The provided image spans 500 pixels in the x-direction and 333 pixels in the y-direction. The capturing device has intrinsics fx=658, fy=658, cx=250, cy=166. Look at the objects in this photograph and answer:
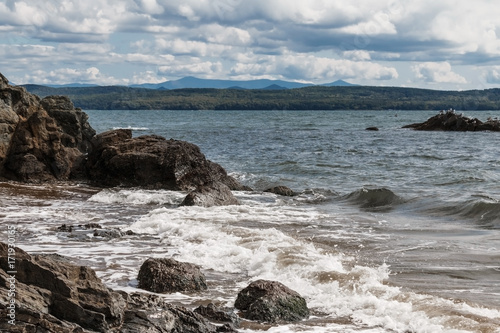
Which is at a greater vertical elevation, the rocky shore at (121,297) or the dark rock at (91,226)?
the rocky shore at (121,297)

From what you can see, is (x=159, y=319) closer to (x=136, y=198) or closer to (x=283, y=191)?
(x=136, y=198)

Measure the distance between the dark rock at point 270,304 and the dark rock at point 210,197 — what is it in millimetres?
9207

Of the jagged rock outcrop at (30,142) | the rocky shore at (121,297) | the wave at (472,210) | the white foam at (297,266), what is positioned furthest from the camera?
the jagged rock outcrop at (30,142)

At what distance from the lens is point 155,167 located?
2152 cm

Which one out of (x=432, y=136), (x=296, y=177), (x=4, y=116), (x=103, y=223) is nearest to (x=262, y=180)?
(x=296, y=177)

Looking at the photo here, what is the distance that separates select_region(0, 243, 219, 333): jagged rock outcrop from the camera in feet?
20.5

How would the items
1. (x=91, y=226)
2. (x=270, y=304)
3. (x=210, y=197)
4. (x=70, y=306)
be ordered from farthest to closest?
(x=210, y=197), (x=91, y=226), (x=270, y=304), (x=70, y=306)

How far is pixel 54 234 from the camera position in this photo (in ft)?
44.3

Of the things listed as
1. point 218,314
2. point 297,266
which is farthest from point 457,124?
point 218,314

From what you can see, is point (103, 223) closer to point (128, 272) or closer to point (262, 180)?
point (128, 272)

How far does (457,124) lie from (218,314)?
173ft

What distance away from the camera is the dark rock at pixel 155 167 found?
21312mm

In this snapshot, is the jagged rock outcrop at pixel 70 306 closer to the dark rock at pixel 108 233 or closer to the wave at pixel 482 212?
the dark rock at pixel 108 233

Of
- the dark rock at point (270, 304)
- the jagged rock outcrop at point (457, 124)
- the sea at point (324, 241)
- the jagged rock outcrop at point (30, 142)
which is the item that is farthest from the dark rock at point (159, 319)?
the jagged rock outcrop at point (457, 124)
